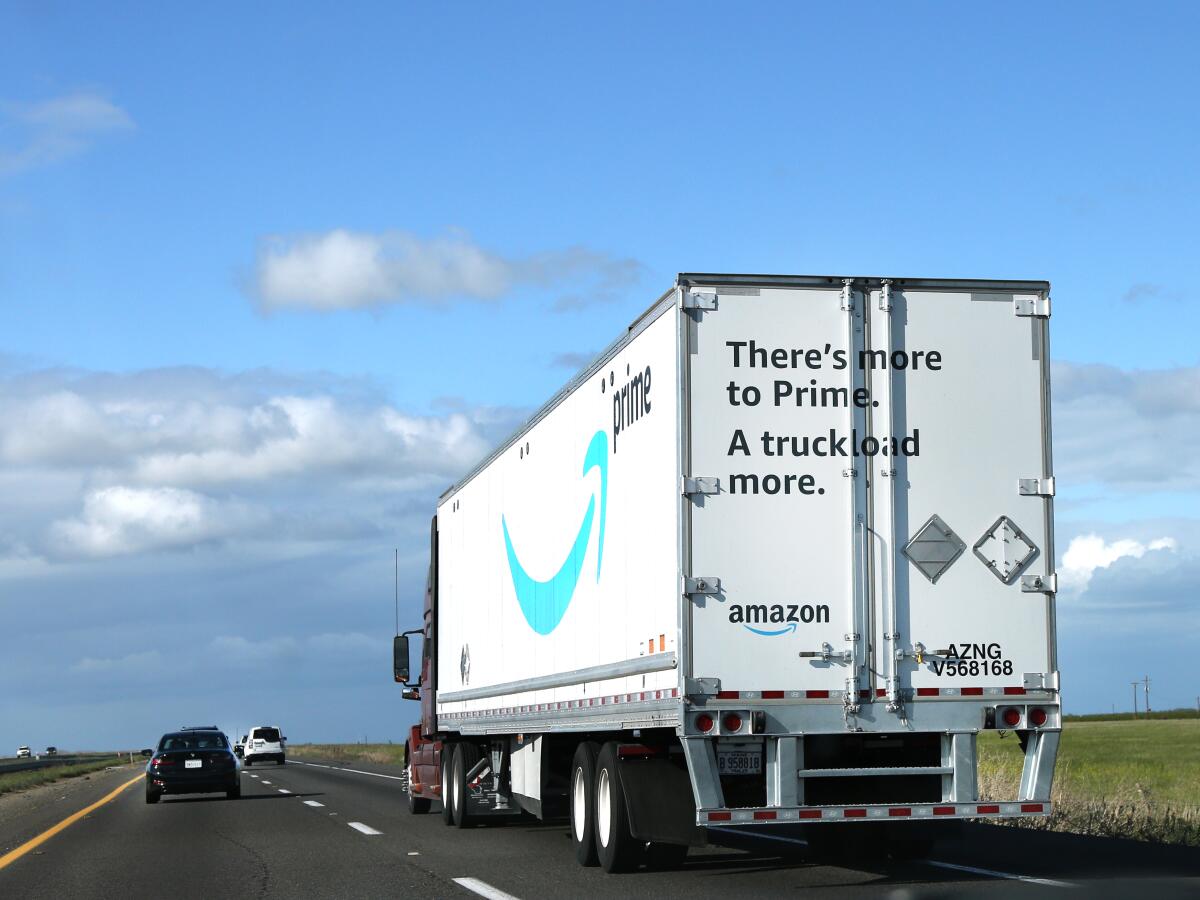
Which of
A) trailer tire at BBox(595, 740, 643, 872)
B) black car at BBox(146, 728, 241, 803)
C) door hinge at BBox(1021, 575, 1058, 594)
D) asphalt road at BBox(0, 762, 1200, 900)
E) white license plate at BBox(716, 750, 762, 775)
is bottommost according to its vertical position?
black car at BBox(146, 728, 241, 803)

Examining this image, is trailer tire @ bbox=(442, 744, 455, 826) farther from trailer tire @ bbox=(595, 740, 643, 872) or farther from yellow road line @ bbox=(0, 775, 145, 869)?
trailer tire @ bbox=(595, 740, 643, 872)

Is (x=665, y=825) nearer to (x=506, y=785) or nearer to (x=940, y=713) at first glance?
(x=940, y=713)

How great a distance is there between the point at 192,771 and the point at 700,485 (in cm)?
1988

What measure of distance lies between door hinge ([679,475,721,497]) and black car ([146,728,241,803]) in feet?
64.4

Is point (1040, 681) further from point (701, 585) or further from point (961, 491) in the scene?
point (701, 585)

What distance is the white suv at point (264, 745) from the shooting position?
2436 inches

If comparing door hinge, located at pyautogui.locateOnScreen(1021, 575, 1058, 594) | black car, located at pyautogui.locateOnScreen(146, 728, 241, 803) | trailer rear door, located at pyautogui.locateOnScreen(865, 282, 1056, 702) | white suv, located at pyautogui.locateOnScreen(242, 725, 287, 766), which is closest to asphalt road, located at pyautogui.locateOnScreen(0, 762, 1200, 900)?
trailer rear door, located at pyautogui.locateOnScreen(865, 282, 1056, 702)

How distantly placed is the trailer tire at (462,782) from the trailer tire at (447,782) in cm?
12

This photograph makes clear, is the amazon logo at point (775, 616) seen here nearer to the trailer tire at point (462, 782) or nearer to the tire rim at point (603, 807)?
the tire rim at point (603, 807)

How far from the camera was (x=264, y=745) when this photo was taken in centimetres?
6244

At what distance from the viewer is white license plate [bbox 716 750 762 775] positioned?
38.1 ft

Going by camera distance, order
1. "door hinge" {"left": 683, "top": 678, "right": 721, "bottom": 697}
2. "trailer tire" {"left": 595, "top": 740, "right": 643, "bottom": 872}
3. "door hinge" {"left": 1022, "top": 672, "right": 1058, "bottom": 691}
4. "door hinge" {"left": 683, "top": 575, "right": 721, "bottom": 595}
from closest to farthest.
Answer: "door hinge" {"left": 683, "top": 678, "right": 721, "bottom": 697}, "door hinge" {"left": 683, "top": 575, "right": 721, "bottom": 595}, "door hinge" {"left": 1022, "top": 672, "right": 1058, "bottom": 691}, "trailer tire" {"left": 595, "top": 740, "right": 643, "bottom": 872}

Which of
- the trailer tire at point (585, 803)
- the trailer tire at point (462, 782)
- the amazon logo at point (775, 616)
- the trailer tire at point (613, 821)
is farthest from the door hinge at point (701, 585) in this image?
the trailer tire at point (462, 782)

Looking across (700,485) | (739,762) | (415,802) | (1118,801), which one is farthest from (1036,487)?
(415,802)
